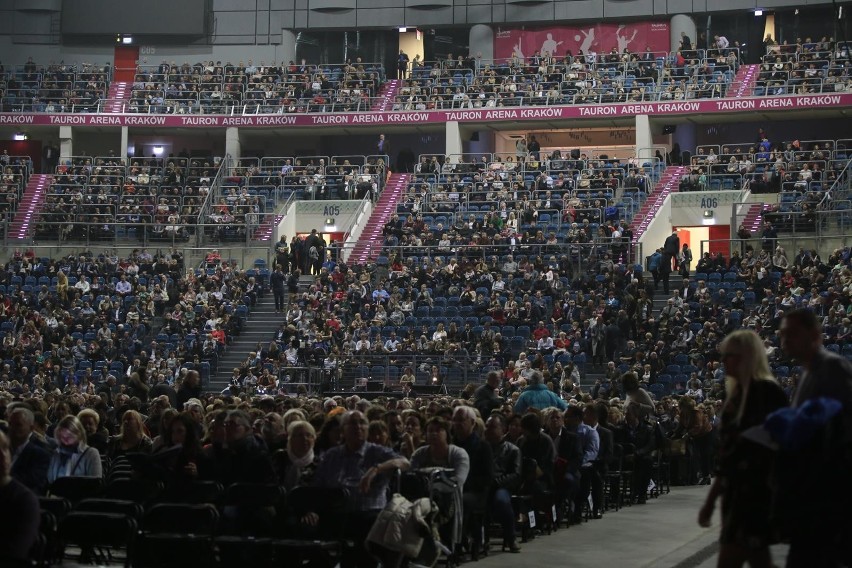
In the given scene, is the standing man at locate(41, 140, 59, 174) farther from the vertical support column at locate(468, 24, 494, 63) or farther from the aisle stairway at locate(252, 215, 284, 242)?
the vertical support column at locate(468, 24, 494, 63)

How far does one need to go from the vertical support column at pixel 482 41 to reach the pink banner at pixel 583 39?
33cm

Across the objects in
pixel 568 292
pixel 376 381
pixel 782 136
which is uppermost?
pixel 782 136

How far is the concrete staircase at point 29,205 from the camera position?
39281 mm

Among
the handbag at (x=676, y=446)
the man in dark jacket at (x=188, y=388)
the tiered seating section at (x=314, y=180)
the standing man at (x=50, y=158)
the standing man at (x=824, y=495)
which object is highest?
the standing man at (x=50, y=158)

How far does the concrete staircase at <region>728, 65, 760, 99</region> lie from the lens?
39.8m

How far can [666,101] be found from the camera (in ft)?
131

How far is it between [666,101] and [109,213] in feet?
56.4

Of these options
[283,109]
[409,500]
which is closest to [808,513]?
[409,500]

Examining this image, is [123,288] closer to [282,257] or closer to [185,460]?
[282,257]

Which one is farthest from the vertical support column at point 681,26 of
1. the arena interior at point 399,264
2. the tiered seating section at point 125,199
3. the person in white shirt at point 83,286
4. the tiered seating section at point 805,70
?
the person in white shirt at point 83,286

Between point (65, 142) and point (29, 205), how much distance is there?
4034 mm

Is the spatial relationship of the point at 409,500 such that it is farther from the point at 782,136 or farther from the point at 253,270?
the point at 782,136

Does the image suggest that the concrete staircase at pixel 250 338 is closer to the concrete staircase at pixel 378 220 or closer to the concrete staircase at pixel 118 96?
the concrete staircase at pixel 378 220

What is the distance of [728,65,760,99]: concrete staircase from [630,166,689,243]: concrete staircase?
3.35 metres
